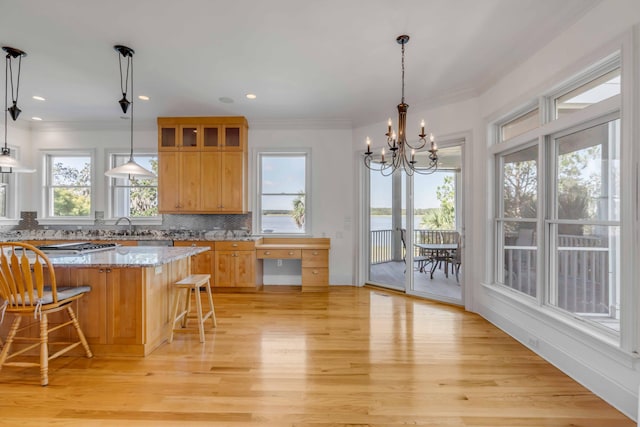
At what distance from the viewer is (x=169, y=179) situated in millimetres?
4828

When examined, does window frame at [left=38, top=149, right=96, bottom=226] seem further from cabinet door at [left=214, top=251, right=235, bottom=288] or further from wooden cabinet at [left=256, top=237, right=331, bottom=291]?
wooden cabinet at [left=256, top=237, right=331, bottom=291]

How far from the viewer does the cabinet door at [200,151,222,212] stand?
15.8ft

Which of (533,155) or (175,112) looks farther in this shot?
(175,112)

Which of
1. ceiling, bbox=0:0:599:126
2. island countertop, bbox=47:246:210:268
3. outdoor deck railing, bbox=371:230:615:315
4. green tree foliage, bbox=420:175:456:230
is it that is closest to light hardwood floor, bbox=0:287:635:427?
outdoor deck railing, bbox=371:230:615:315

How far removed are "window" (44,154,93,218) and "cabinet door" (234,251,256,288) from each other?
306cm

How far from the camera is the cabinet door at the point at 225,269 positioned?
4.58m

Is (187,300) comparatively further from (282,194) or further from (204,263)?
(282,194)

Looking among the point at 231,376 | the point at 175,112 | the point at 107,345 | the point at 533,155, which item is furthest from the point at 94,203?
the point at 533,155

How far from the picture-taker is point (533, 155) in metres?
2.87

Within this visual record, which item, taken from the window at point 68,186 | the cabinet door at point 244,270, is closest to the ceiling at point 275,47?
the window at point 68,186

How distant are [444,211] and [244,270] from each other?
3.16 meters

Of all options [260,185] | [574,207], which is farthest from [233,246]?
[574,207]

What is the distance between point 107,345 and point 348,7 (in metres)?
3.45

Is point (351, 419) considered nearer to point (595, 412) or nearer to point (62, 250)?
point (595, 412)
